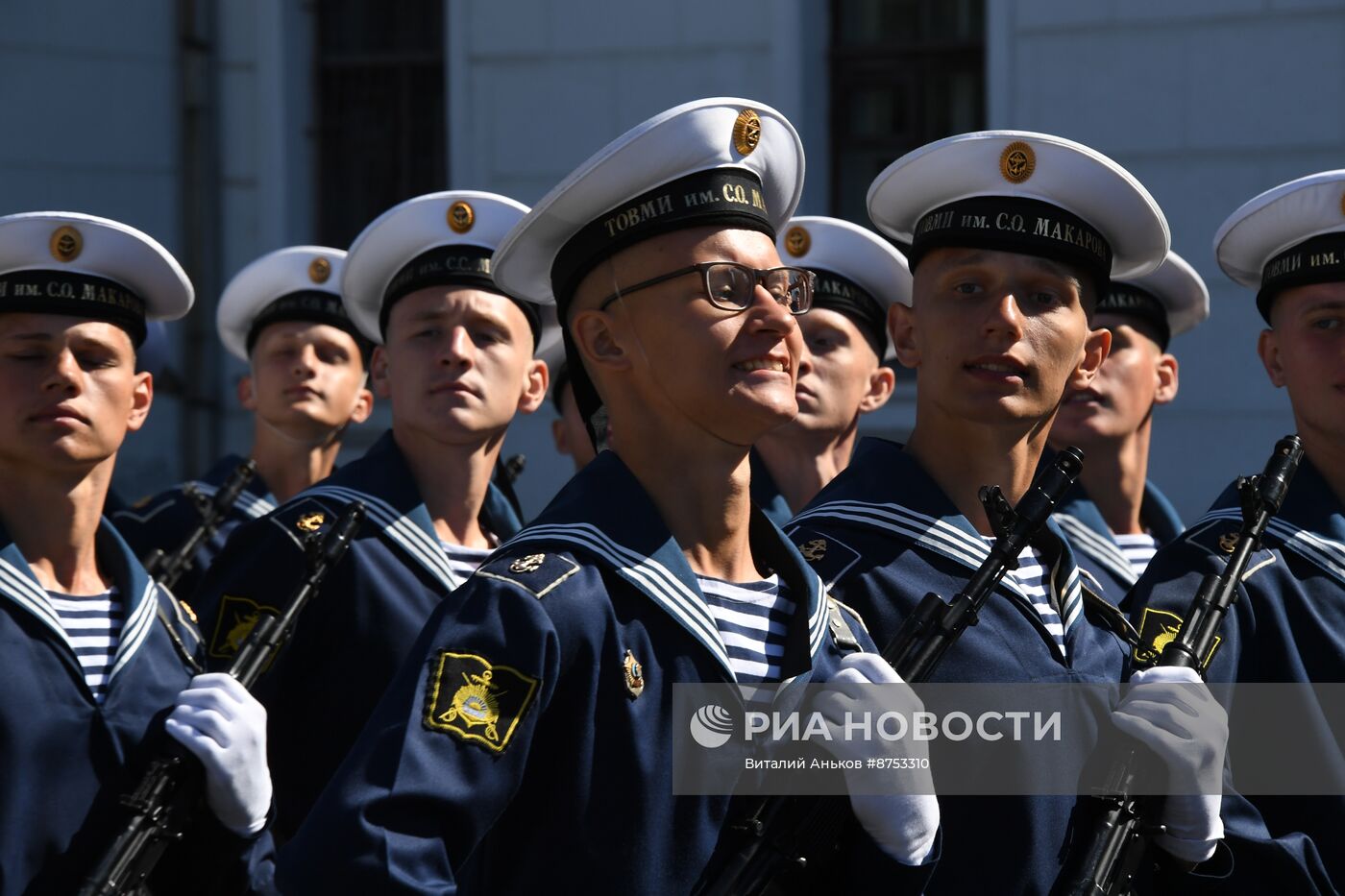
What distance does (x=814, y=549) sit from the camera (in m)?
3.74

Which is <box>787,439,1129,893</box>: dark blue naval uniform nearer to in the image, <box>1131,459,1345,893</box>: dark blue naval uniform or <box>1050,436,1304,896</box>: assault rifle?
<box>1050,436,1304,896</box>: assault rifle

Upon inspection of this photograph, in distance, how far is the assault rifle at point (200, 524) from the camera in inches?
240

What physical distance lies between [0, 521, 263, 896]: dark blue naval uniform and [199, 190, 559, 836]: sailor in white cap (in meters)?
0.61

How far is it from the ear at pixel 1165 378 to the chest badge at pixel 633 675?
3.40m

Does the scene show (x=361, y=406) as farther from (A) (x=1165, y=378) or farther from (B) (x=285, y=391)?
(A) (x=1165, y=378)

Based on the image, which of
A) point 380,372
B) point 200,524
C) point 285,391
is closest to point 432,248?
point 380,372

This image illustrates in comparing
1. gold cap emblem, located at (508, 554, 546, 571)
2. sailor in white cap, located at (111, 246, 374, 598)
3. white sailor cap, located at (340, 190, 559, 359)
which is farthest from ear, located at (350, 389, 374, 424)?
gold cap emblem, located at (508, 554, 546, 571)

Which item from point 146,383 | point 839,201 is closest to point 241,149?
point 839,201

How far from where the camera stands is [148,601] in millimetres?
4281

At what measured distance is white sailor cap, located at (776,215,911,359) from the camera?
5.74 metres

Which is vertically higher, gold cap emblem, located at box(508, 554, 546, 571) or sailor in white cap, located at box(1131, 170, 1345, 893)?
sailor in white cap, located at box(1131, 170, 1345, 893)

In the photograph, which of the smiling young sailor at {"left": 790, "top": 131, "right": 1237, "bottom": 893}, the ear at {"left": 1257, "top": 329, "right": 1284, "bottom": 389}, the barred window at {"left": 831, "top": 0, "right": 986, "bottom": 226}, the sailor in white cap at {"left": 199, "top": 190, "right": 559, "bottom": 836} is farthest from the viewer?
the barred window at {"left": 831, "top": 0, "right": 986, "bottom": 226}

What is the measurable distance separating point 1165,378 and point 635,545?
11.1 ft

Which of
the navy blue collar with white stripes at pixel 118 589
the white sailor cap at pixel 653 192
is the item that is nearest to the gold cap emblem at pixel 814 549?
the white sailor cap at pixel 653 192
